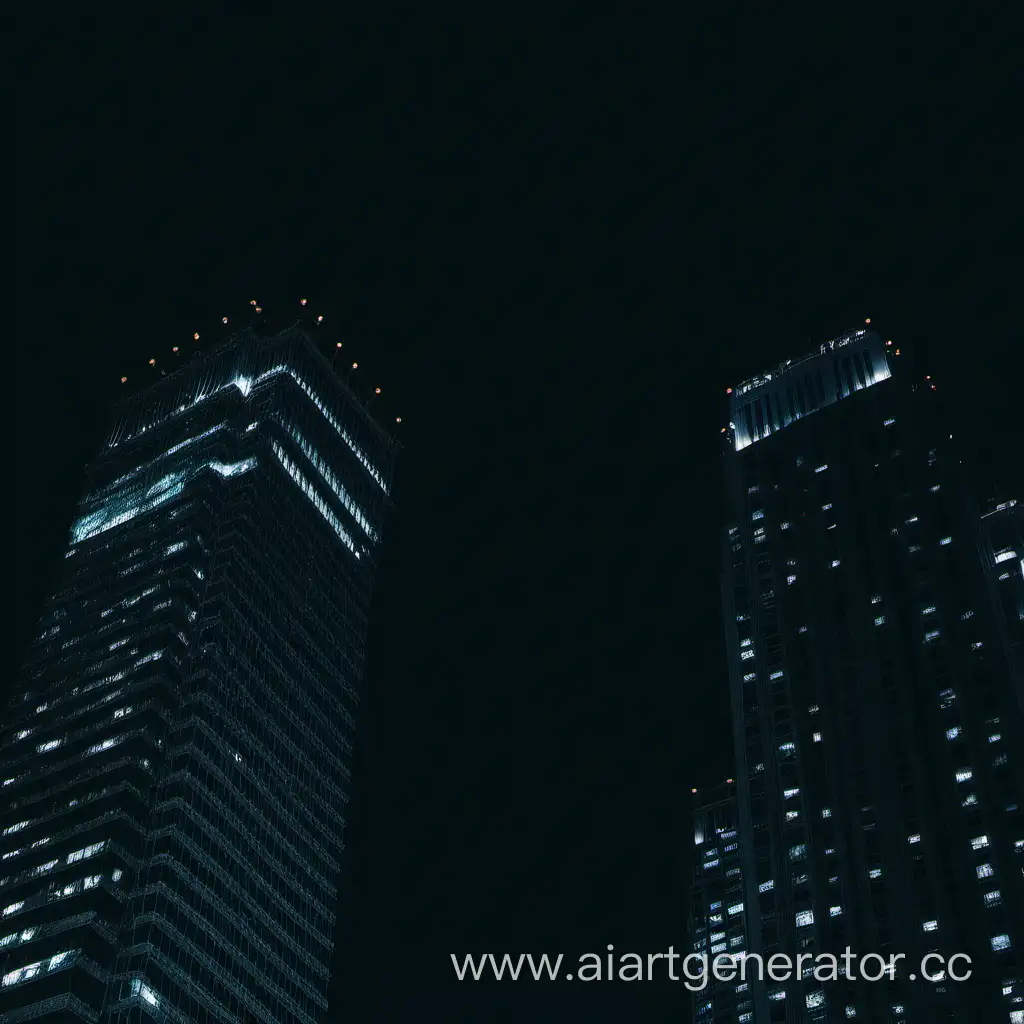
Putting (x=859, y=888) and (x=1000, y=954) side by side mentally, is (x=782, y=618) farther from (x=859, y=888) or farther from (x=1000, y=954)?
(x=1000, y=954)

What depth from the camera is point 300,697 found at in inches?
6811

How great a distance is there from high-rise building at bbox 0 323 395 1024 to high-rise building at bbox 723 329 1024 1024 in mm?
52793

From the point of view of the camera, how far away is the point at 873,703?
14438 centimetres

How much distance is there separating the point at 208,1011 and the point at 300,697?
1817 inches

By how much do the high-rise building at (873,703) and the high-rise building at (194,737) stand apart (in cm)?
5279

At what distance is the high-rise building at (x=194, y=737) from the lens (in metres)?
134

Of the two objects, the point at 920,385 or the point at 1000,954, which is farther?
the point at 920,385

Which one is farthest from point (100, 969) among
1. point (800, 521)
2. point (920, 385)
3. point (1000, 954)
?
point (920, 385)

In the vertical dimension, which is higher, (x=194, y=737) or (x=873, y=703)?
(x=873, y=703)

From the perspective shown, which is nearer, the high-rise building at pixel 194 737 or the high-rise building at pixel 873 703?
the high-rise building at pixel 873 703

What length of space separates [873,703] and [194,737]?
74.0 m

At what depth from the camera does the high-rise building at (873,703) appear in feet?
407

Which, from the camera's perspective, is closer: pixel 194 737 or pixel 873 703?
pixel 873 703

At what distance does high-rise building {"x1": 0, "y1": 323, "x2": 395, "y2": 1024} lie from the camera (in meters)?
134
